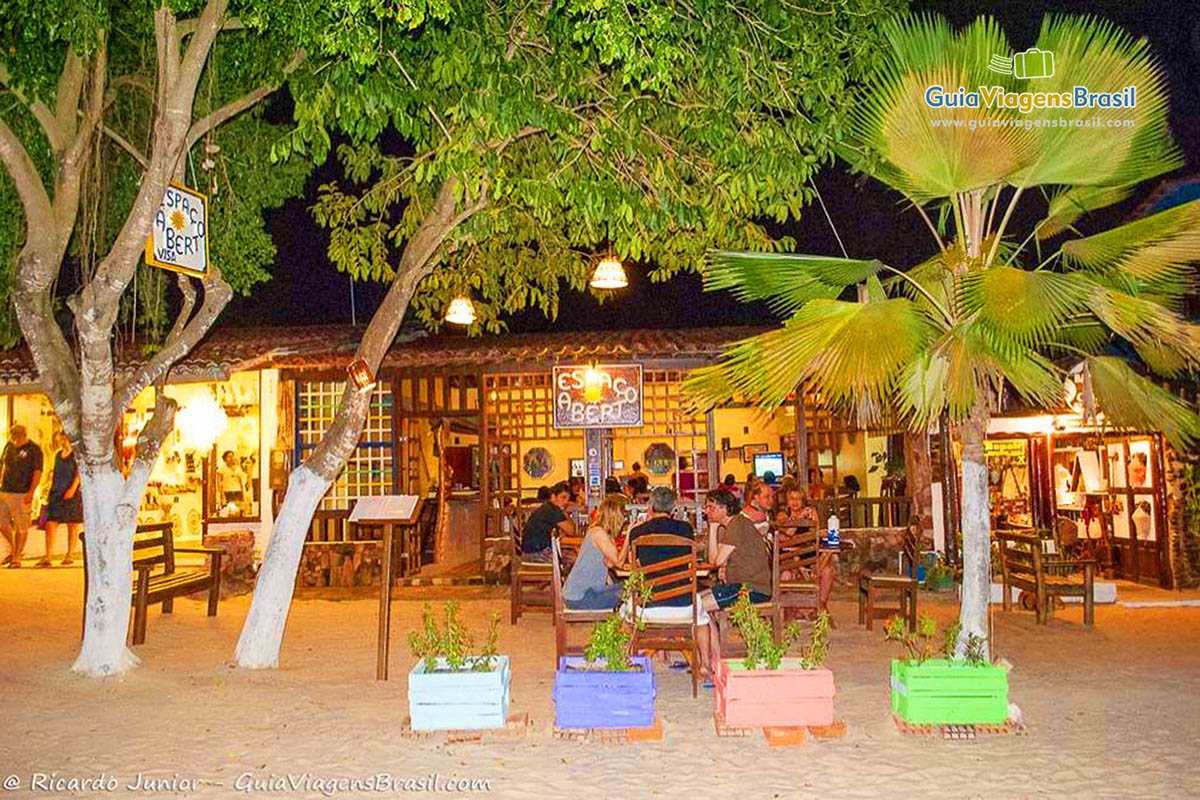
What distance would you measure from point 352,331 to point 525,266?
4.40 metres

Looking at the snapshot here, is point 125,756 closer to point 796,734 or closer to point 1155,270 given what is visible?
point 796,734

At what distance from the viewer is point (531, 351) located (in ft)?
38.8

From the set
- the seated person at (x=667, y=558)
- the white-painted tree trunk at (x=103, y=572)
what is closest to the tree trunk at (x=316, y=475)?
the white-painted tree trunk at (x=103, y=572)

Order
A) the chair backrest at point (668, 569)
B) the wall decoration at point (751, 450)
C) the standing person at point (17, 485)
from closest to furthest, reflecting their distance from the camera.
Answer: the chair backrest at point (668, 569) → the standing person at point (17, 485) → the wall decoration at point (751, 450)

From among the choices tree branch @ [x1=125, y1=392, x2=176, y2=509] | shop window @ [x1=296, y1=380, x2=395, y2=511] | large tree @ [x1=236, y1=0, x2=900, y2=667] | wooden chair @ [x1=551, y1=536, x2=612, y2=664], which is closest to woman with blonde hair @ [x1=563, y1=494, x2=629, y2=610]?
wooden chair @ [x1=551, y1=536, x2=612, y2=664]

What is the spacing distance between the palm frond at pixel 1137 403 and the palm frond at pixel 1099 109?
118 cm

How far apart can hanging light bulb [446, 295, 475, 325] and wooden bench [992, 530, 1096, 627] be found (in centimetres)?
553

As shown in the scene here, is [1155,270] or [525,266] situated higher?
[525,266]

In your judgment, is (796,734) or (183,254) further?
(183,254)

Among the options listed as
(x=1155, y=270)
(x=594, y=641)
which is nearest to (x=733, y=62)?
(x=1155, y=270)

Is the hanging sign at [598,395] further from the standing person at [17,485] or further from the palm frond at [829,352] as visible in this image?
the standing person at [17,485]

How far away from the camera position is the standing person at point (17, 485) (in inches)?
492

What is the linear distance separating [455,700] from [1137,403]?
4194 millimetres

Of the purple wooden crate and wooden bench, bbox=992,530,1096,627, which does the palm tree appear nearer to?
the purple wooden crate
